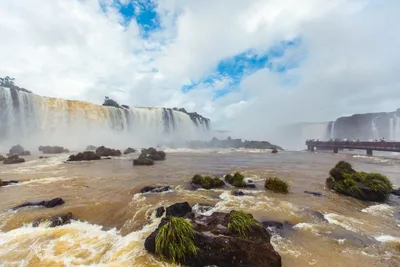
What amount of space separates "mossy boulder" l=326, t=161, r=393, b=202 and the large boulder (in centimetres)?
873

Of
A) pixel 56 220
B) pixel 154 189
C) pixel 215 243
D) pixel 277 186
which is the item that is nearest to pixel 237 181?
pixel 277 186

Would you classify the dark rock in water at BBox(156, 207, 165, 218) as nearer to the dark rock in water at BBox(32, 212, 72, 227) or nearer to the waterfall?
the dark rock in water at BBox(32, 212, 72, 227)

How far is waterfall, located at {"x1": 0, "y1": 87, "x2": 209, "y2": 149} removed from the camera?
43.5 metres

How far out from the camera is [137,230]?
7.74 metres

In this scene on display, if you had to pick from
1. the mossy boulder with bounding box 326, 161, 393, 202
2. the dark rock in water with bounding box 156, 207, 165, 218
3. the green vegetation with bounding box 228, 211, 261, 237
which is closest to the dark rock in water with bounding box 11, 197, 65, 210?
the dark rock in water with bounding box 156, 207, 165, 218

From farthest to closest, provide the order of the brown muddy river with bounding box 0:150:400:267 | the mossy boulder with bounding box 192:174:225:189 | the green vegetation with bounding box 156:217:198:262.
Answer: the mossy boulder with bounding box 192:174:225:189
the brown muddy river with bounding box 0:150:400:267
the green vegetation with bounding box 156:217:198:262

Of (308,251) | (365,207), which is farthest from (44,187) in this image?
(365,207)

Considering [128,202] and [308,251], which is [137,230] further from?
[308,251]

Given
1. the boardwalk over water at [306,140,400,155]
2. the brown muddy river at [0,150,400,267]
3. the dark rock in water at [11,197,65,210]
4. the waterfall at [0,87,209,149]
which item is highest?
the waterfall at [0,87,209,149]

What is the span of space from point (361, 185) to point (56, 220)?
15420 mm

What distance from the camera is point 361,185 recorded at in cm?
1245

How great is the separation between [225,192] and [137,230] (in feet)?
20.1

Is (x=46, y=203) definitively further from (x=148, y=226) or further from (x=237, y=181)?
(x=237, y=181)

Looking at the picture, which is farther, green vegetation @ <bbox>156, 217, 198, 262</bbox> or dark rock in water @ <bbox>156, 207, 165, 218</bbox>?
dark rock in water @ <bbox>156, 207, 165, 218</bbox>
